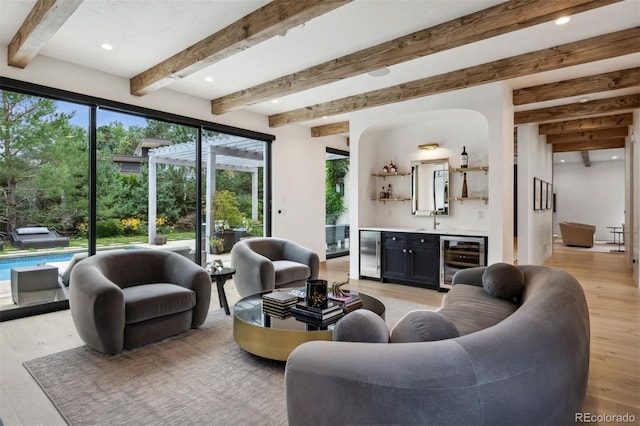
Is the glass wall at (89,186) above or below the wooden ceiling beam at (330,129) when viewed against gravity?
below

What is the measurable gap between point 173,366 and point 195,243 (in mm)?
3050

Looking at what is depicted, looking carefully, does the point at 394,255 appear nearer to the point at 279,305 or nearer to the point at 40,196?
the point at 279,305

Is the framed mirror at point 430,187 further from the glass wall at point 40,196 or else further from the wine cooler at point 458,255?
the glass wall at point 40,196

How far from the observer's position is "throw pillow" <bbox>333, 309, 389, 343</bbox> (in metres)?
1.35

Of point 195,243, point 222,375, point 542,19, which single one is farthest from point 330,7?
point 195,243

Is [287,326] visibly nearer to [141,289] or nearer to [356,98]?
[141,289]

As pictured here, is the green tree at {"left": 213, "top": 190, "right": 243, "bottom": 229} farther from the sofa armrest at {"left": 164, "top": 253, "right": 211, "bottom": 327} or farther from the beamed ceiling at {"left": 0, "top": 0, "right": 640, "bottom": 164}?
the sofa armrest at {"left": 164, "top": 253, "right": 211, "bottom": 327}

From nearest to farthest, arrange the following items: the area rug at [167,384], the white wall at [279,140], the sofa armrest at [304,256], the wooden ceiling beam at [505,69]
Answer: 1. the area rug at [167,384]
2. the wooden ceiling beam at [505,69]
3. the white wall at [279,140]
4. the sofa armrest at [304,256]

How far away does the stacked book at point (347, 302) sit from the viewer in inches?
114

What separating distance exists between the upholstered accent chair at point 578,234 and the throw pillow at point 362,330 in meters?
11.4

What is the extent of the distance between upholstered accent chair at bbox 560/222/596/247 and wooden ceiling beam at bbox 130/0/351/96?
35.9ft

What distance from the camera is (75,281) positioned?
2920 millimetres

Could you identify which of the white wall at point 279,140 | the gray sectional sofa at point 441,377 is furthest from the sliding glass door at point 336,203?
the gray sectional sofa at point 441,377

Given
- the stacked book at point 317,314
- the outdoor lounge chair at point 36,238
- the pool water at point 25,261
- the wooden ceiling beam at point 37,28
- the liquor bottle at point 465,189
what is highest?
the wooden ceiling beam at point 37,28
